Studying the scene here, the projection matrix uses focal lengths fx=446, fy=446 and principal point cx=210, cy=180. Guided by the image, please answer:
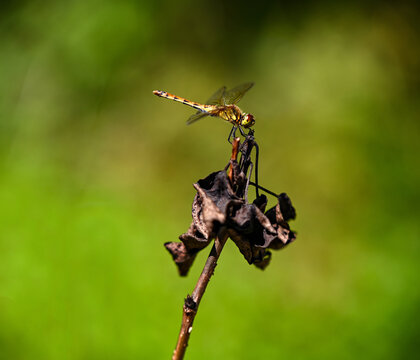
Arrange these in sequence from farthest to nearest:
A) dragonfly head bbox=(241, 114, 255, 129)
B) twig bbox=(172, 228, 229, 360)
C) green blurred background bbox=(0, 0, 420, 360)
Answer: green blurred background bbox=(0, 0, 420, 360) < dragonfly head bbox=(241, 114, 255, 129) < twig bbox=(172, 228, 229, 360)

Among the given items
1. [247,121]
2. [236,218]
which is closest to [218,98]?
[247,121]

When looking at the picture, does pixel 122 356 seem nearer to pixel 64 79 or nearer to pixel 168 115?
pixel 168 115

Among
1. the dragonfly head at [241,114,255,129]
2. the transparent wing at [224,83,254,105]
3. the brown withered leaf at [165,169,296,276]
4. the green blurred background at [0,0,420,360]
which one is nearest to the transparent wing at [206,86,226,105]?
the transparent wing at [224,83,254,105]

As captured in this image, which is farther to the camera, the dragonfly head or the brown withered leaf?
the dragonfly head

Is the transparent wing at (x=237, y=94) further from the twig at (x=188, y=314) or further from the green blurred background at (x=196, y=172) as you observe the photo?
the green blurred background at (x=196, y=172)

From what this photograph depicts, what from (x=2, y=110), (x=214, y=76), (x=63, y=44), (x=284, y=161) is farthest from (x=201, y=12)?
(x=2, y=110)

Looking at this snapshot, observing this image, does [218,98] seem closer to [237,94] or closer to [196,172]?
[237,94]

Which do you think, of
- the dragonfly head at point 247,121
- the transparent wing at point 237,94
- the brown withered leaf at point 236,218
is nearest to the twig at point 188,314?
the brown withered leaf at point 236,218

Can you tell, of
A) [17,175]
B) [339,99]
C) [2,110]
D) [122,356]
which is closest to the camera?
[122,356]

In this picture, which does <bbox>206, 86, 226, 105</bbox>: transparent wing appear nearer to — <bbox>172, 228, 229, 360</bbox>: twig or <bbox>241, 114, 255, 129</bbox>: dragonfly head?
<bbox>241, 114, 255, 129</bbox>: dragonfly head
